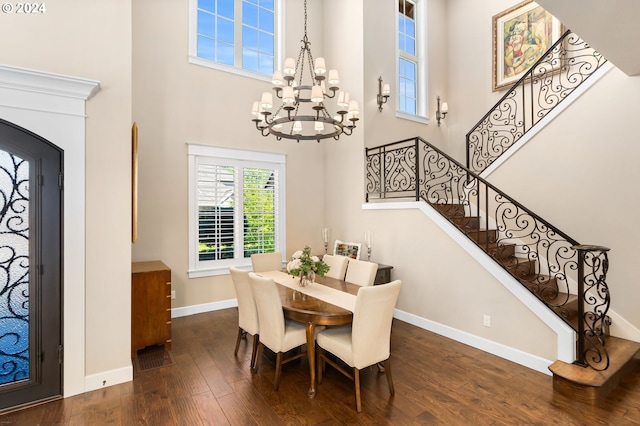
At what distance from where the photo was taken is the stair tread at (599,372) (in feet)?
8.82

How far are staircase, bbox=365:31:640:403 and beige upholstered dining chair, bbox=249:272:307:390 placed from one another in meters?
2.23

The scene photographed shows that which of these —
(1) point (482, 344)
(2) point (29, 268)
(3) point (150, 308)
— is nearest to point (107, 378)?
(3) point (150, 308)

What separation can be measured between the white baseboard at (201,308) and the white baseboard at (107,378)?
184 centimetres

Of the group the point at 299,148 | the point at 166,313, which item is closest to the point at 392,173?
the point at 299,148

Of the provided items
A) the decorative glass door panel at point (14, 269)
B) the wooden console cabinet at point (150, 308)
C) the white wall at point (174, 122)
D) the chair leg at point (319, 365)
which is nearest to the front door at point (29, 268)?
the decorative glass door panel at point (14, 269)

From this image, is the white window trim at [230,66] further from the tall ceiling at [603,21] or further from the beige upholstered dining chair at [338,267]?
the tall ceiling at [603,21]

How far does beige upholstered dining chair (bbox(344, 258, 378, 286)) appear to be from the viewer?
3.72 metres

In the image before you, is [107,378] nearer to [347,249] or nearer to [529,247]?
[347,249]

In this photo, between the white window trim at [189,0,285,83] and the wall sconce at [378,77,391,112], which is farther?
the wall sconce at [378,77,391,112]

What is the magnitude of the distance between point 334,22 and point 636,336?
21.3 ft

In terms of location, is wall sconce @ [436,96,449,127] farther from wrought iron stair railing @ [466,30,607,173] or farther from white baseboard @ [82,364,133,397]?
white baseboard @ [82,364,133,397]

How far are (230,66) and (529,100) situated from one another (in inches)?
203

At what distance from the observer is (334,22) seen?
6.08m

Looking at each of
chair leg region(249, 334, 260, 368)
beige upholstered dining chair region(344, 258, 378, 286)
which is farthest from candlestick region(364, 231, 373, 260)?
chair leg region(249, 334, 260, 368)
